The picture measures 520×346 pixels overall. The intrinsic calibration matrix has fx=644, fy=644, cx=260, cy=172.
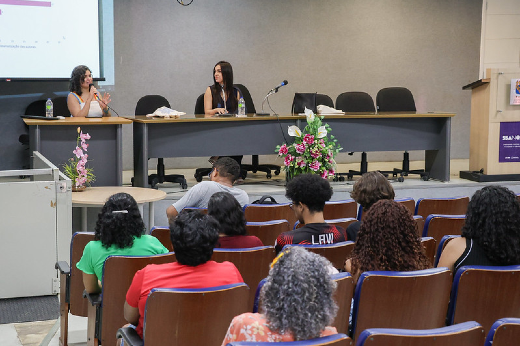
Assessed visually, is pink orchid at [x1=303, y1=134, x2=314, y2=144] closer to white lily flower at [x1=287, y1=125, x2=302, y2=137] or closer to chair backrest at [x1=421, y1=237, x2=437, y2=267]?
white lily flower at [x1=287, y1=125, x2=302, y2=137]

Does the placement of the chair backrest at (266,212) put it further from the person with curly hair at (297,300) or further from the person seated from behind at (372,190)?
the person with curly hair at (297,300)

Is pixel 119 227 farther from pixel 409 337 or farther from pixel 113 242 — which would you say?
pixel 409 337

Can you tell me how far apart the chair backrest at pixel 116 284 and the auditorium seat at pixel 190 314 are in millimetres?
438

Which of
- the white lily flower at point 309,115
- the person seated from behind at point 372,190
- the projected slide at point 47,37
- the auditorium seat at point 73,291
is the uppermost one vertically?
the projected slide at point 47,37

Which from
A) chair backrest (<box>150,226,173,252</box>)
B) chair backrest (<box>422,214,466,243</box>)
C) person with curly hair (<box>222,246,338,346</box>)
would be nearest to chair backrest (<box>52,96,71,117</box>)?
chair backrest (<box>150,226,173,252</box>)

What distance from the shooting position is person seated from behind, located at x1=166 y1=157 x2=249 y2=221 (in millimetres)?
4215

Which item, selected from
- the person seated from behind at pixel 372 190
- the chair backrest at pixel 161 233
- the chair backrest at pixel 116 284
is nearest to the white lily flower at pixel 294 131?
the person seated from behind at pixel 372 190

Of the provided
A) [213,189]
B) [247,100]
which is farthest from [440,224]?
[247,100]

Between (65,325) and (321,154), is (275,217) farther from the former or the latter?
(321,154)

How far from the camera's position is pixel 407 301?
2367 millimetres

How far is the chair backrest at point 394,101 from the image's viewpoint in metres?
7.73

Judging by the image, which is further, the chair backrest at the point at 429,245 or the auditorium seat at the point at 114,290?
the chair backrest at the point at 429,245

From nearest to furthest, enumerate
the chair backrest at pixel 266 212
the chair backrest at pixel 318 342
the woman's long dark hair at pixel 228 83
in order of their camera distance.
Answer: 1. the chair backrest at pixel 318 342
2. the chair backrest at pixel 266 212
3. the woman's long dark hair at pixel 228 83

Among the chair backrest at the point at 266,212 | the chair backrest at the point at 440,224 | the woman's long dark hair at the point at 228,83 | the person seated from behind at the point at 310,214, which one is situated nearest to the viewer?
Result: the person seated from behind at the point at 310,214
